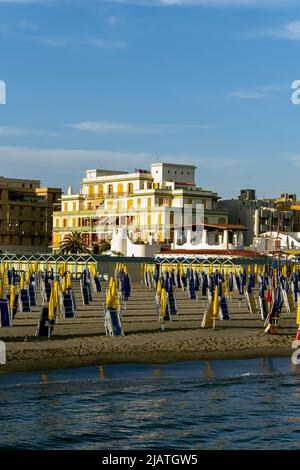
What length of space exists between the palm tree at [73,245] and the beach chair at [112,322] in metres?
79.6

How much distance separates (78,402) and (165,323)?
1291cm

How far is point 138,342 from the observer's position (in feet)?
89.8

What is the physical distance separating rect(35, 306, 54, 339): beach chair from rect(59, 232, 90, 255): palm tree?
80.1m

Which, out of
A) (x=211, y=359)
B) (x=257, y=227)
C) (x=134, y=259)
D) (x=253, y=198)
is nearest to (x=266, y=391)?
(x=211, y=359)

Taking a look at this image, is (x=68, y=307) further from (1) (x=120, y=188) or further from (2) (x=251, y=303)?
(1) (x=120, y=188)

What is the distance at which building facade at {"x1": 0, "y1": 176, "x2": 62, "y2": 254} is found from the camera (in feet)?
436

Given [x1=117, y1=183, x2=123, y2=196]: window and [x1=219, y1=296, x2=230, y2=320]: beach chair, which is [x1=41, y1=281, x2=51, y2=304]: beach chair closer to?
[x1=219, y1=296, x2=230, y2=320]: beach chair

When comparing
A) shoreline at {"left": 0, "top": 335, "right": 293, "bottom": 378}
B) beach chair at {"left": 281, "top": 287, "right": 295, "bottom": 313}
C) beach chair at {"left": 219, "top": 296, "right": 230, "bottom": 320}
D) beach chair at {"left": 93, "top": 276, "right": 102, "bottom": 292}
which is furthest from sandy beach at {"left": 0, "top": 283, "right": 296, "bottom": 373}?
beach chair at {"left": 93, "top": 276, "right": 102, "bottom": 292}

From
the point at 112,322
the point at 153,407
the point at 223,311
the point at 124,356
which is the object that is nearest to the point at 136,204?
the point at 223,311

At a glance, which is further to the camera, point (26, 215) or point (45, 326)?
point (26, 215)

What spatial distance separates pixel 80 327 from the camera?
102 feet

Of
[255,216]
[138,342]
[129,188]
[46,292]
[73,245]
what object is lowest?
[138,342]

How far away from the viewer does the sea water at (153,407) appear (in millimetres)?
17781

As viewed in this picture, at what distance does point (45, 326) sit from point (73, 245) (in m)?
82.5
